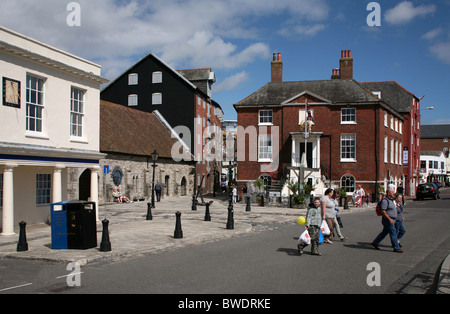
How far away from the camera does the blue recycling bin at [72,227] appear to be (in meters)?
11.3

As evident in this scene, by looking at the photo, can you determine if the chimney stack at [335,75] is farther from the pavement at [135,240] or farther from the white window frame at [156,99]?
the pavement at [135,240]

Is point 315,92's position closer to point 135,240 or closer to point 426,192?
point 426,192

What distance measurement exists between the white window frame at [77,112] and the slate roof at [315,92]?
21978 mm

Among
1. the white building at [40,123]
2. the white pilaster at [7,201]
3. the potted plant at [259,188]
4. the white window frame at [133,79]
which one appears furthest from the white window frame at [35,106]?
the white window frame at [133,79]

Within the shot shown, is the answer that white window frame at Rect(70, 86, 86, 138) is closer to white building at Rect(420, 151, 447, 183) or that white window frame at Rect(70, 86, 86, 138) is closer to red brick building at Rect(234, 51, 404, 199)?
red brick building at Rect(234, 51, 404, 199)

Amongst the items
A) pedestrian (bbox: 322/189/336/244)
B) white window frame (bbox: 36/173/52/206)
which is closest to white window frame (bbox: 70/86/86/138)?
white window frame (bbox: 36/173/52/206)

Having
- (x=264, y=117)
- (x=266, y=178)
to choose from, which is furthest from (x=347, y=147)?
(x=264, y=117)

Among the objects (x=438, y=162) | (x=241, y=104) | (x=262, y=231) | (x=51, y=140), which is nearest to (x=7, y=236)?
(x=51, y=140)

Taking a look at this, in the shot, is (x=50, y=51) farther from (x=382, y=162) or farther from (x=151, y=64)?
(x=151, y=64)

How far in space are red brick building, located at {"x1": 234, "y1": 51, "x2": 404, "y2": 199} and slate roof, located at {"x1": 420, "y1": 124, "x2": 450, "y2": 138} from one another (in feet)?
226

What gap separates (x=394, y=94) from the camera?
170 feet

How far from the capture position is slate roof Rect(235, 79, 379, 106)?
37.2 meters

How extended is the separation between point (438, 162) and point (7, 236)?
92789 mm

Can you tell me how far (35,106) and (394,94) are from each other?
46023mm
